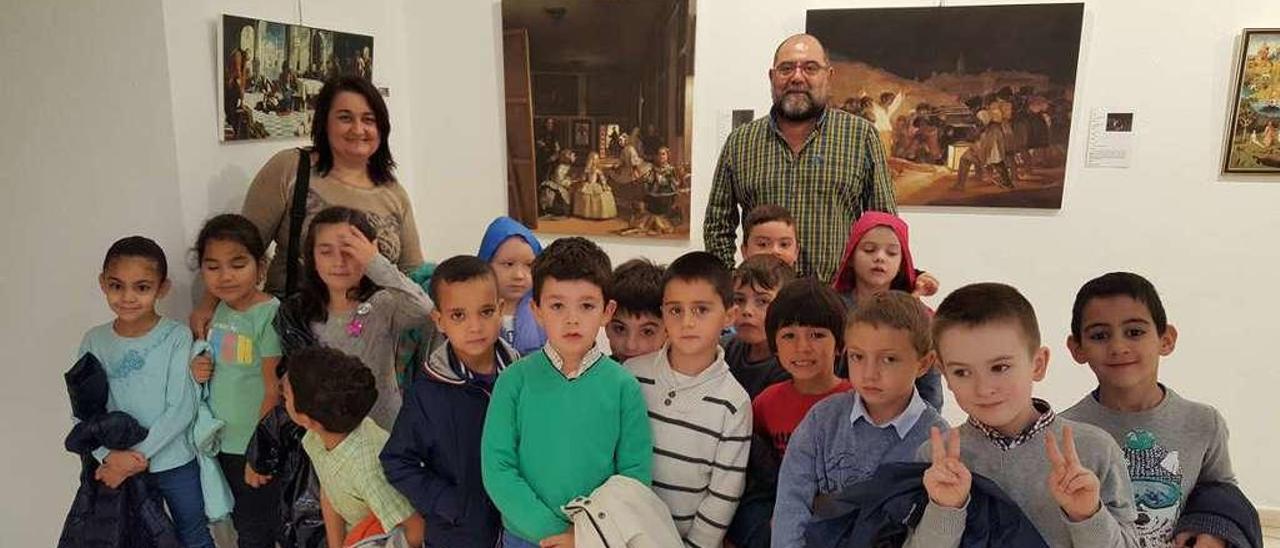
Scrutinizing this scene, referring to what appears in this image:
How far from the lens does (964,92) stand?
3877mm

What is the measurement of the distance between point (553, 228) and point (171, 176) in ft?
7.30

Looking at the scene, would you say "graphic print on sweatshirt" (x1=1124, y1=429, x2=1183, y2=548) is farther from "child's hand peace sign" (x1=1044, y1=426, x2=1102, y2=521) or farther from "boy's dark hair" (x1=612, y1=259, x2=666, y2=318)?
"boy's dark hair" (x1=612, y1=259, x2=666, y2=318)

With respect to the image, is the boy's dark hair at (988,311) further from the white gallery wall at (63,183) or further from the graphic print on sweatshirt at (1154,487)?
the white gallery wall at (63,183)

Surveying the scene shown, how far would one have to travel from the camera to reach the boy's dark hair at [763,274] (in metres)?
2.32


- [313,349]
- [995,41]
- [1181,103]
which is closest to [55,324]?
[313,349]

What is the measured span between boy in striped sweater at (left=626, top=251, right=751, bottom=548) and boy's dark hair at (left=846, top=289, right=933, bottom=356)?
1.25 feet

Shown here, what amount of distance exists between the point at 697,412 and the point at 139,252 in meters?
1.78

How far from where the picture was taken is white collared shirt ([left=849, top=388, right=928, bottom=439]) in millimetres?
1691

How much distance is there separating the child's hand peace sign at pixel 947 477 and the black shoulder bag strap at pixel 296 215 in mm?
2150

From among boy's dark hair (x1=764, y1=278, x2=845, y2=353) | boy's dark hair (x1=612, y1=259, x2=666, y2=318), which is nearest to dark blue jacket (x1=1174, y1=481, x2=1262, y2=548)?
boy's dark hair (x1=764, y1=278, x2=845, y2=353)

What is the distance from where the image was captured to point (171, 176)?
2.67 metres

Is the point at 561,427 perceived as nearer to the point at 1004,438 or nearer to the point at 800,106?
the point at 1004,438

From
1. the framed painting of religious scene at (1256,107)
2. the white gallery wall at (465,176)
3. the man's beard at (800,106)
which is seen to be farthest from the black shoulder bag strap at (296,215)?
the framed painting of religious scene at (1256,107)

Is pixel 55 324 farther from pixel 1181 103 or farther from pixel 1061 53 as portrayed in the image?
pixel 1181 103
